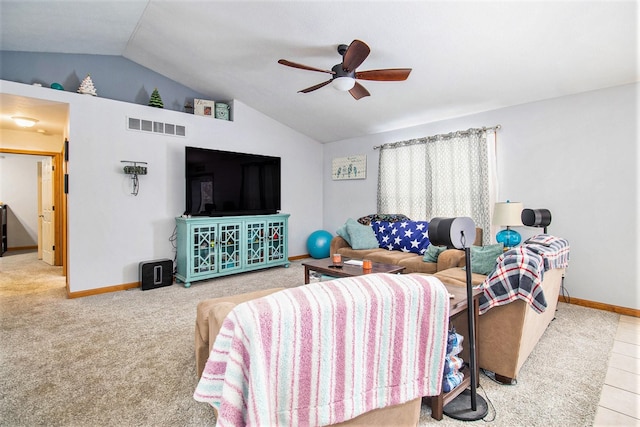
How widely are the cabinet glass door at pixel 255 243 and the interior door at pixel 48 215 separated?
11.1ft

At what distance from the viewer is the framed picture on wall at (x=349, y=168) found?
5516 mm

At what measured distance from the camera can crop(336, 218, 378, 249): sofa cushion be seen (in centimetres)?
443

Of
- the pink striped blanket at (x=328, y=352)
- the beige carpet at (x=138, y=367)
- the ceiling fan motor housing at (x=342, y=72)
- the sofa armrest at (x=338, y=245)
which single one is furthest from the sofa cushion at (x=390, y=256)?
the pink striped blanket at (x=328, y=352)

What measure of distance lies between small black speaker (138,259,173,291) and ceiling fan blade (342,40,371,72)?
10.5 feet

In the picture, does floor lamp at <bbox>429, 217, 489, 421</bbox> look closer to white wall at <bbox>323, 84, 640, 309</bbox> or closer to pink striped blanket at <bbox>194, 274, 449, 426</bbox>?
pink striped blanket at <bbox>194, 274, 449, 426</bbox>

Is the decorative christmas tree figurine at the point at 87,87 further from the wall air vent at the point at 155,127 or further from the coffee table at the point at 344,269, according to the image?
the coffee table at the point at 344,269

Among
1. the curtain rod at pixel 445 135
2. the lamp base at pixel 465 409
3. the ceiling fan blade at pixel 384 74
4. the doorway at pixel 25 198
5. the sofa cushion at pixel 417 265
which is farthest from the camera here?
the doorway at pixel 25 198

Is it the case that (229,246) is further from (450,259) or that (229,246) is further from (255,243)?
(450,259)

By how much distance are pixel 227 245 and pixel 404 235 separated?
2.49 metres

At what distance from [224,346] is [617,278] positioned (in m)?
3.96

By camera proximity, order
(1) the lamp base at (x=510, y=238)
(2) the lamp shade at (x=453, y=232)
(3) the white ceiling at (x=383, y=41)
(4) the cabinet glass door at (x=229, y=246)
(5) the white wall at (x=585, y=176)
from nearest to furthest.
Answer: (2) the lamp shade at (x=453, y=232), (3) the white ceiling at (x=383, y=41), (5) the white wall at (x=585, y=176), (1) the lamp base at (x=510, y=238), (4) the cabinet glass door at (x=229, y=246)

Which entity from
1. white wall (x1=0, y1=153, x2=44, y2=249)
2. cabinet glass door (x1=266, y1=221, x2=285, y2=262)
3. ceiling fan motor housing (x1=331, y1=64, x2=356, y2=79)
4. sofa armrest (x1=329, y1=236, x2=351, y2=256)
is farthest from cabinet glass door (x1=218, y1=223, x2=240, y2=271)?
white wall (x1=0, y1=153, x2=44, y2=249)

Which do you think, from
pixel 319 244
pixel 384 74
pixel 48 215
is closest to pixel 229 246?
pixel 319 244

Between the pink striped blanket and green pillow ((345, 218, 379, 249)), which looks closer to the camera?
the pink striped blanket
